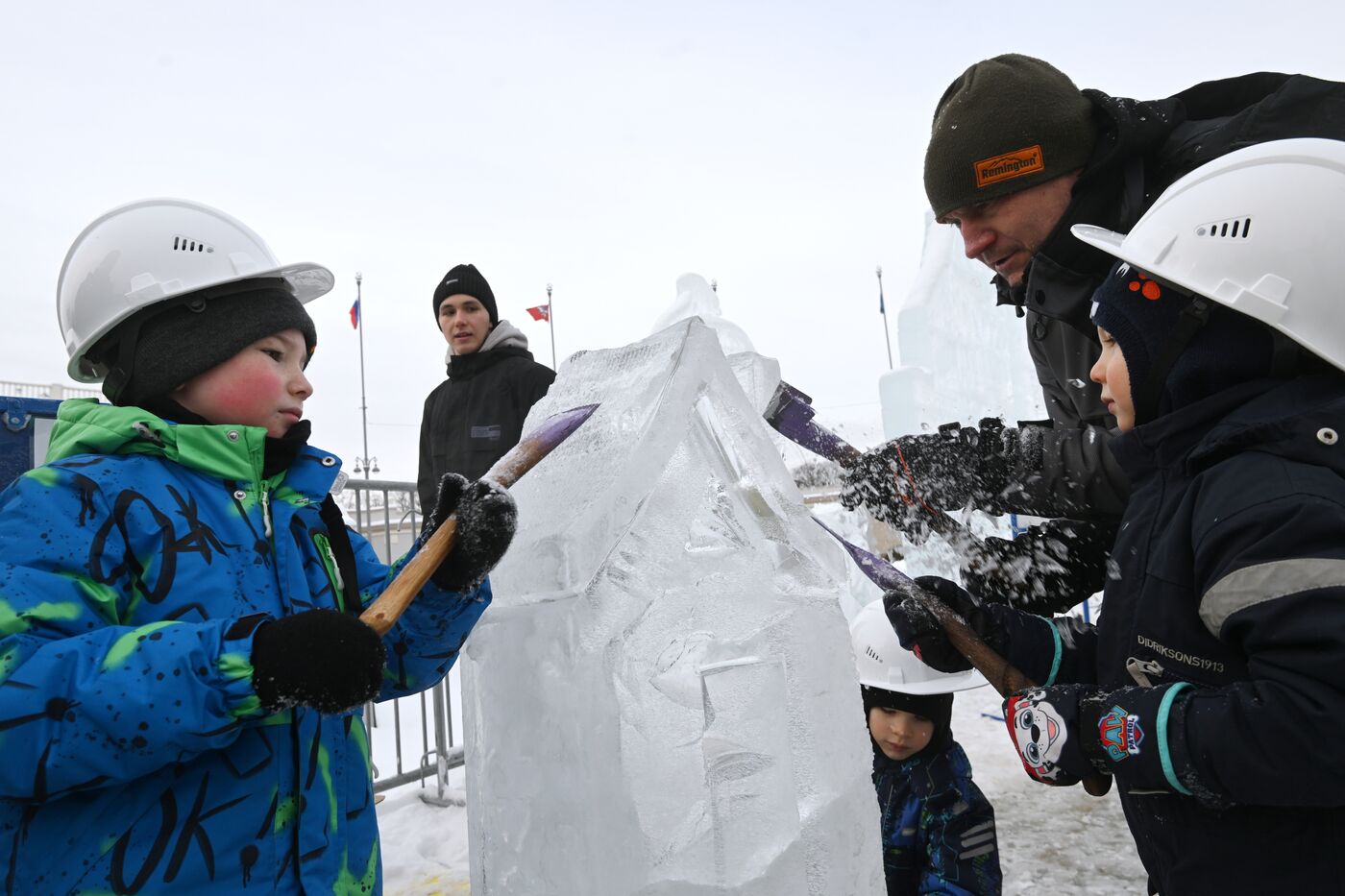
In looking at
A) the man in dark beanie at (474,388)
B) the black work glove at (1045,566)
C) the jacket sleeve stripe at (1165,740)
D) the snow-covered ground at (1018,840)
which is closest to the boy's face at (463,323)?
the man in dark beanie at (474,388)

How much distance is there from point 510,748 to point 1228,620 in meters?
1.15

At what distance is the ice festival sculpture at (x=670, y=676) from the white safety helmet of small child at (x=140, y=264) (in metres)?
0.67

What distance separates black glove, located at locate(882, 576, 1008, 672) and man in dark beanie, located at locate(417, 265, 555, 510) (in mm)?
2291

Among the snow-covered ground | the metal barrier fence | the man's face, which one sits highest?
the man's face

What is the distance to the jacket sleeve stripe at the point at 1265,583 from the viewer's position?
104cm

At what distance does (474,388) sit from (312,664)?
288 cm

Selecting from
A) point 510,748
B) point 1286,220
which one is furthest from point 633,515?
point 1286,220

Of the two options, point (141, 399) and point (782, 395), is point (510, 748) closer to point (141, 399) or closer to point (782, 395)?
point (141, 399)

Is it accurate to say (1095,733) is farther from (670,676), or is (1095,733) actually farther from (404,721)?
(404,721)

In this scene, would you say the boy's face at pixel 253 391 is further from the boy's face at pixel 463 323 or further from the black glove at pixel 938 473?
the boy's face at pixel 463 323

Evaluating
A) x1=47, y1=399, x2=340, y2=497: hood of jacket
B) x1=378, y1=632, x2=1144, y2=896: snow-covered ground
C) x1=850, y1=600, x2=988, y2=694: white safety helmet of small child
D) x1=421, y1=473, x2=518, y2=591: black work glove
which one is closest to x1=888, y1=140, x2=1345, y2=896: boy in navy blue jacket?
x1=421, y1=473, x2=518, y2=591: black work glove

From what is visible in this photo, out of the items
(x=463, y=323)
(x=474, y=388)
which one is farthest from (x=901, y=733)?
(x=463, y=323)

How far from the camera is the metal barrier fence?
13.6 ft

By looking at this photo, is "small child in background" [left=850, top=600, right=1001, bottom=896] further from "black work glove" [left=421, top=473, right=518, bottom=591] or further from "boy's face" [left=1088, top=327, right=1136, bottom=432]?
"black work glove" [left=421, top=473, right=518, bottom=591]
